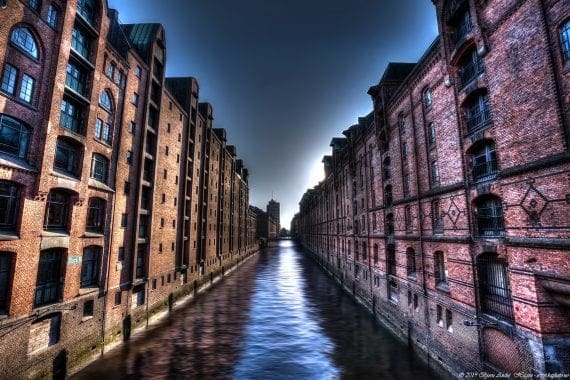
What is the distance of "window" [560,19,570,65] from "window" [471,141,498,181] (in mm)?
4262

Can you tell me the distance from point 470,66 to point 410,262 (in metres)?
12.6

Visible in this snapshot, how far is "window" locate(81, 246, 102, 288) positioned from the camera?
54.7ft

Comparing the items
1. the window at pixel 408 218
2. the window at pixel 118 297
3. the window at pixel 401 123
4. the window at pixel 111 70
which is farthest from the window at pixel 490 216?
the window at pixel 111 70

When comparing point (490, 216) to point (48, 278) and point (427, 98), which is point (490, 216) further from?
point (48, 278)

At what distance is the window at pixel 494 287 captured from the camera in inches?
453

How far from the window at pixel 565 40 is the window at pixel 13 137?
2045 cm

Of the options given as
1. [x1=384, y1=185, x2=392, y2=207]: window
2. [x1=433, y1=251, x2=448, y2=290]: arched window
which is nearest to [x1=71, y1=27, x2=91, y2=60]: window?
[x1=433, y1=251, x2=448, y2=290]: arched window

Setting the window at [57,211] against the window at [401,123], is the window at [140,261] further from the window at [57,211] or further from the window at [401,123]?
the window at [401,123]

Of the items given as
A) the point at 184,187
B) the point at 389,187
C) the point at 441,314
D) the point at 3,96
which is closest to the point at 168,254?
the point at 184,187

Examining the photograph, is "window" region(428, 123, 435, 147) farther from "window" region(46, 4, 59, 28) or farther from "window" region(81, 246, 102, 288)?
"window" region(81, 246, 102, 288)

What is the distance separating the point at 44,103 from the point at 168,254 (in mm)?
17786

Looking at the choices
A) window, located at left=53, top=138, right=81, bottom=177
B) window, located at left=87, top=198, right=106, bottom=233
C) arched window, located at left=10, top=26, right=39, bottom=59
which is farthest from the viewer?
window, located at left=87, top=198, right=106, bottom=233

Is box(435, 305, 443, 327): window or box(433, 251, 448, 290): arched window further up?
box(433, 251, 448, 290): arched window

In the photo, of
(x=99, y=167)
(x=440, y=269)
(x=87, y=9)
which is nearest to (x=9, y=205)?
(x=99, y=167)
